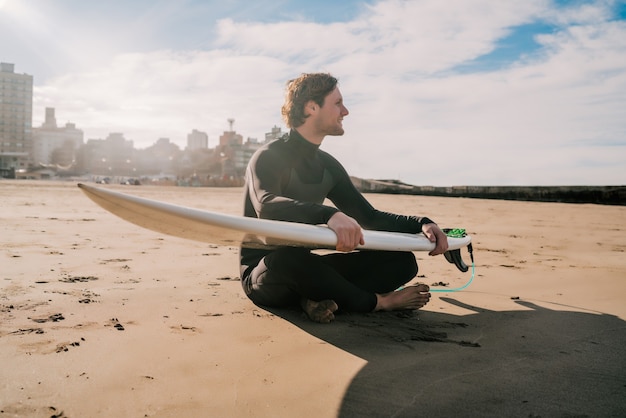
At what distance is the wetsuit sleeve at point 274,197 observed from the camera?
6.79 ft

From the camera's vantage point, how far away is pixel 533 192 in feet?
49.6

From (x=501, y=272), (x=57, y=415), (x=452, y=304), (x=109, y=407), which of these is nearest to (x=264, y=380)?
(x=109, y=407)

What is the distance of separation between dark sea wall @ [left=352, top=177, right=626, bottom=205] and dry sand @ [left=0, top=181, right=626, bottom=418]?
37.7 ft

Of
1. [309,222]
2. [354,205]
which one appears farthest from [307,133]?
[309,222]

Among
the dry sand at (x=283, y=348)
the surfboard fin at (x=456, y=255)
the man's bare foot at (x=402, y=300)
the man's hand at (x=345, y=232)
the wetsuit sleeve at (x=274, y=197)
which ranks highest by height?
the wetsuit sleeve at (x=274, y=197)

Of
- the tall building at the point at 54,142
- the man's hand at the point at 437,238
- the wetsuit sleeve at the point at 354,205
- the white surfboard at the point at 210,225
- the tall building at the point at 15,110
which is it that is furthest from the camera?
the tall building at the point at 54,142

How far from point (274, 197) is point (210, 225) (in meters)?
0.45

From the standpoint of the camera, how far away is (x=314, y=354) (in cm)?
189

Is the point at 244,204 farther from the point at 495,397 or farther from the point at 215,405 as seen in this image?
the point at 495,397

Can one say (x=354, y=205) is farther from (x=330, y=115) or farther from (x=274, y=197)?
(x=274, y=197)

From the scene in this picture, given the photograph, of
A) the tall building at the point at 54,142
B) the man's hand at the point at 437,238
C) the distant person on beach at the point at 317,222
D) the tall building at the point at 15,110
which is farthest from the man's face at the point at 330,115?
the tall building at the point at 54,142

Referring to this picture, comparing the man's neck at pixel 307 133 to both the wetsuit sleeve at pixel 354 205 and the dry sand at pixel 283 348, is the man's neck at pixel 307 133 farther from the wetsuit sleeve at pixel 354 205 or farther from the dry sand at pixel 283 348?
the dry sand at pixel 283 348

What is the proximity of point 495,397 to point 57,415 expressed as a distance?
4.63ft

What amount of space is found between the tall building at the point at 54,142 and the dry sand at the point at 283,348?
133 metres
